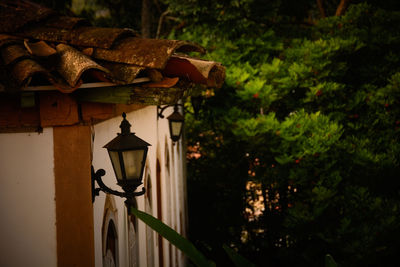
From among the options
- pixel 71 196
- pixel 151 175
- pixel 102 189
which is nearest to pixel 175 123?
pixel 151 175

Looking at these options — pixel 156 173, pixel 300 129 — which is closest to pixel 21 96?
pixel 156 173

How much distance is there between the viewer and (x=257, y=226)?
1079 cm

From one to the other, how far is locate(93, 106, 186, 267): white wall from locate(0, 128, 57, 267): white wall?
1.31 feet

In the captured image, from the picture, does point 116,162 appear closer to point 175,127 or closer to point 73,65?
point 73,65

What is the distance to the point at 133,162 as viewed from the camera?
331 cm

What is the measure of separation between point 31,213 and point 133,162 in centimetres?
82

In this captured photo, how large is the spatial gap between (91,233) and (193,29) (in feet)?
25.5

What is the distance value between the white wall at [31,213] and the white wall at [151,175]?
40cm

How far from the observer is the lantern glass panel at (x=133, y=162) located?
329cm

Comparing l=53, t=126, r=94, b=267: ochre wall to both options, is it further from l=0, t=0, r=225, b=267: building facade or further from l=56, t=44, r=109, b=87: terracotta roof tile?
l=56, t=44, r=109, b=87: terracotta roof tile

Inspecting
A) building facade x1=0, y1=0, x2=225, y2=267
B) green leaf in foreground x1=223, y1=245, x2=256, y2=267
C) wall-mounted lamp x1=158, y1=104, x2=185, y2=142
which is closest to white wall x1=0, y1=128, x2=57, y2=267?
building facade x1=0, y1=0, x2=225, y2=267

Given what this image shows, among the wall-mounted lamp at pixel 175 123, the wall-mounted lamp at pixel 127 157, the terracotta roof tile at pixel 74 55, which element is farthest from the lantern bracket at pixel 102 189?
the wall-mounted lamp at pixel 175 123

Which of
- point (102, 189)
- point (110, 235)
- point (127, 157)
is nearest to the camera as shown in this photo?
point (127, 157)

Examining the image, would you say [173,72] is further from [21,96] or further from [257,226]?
[257,226]
